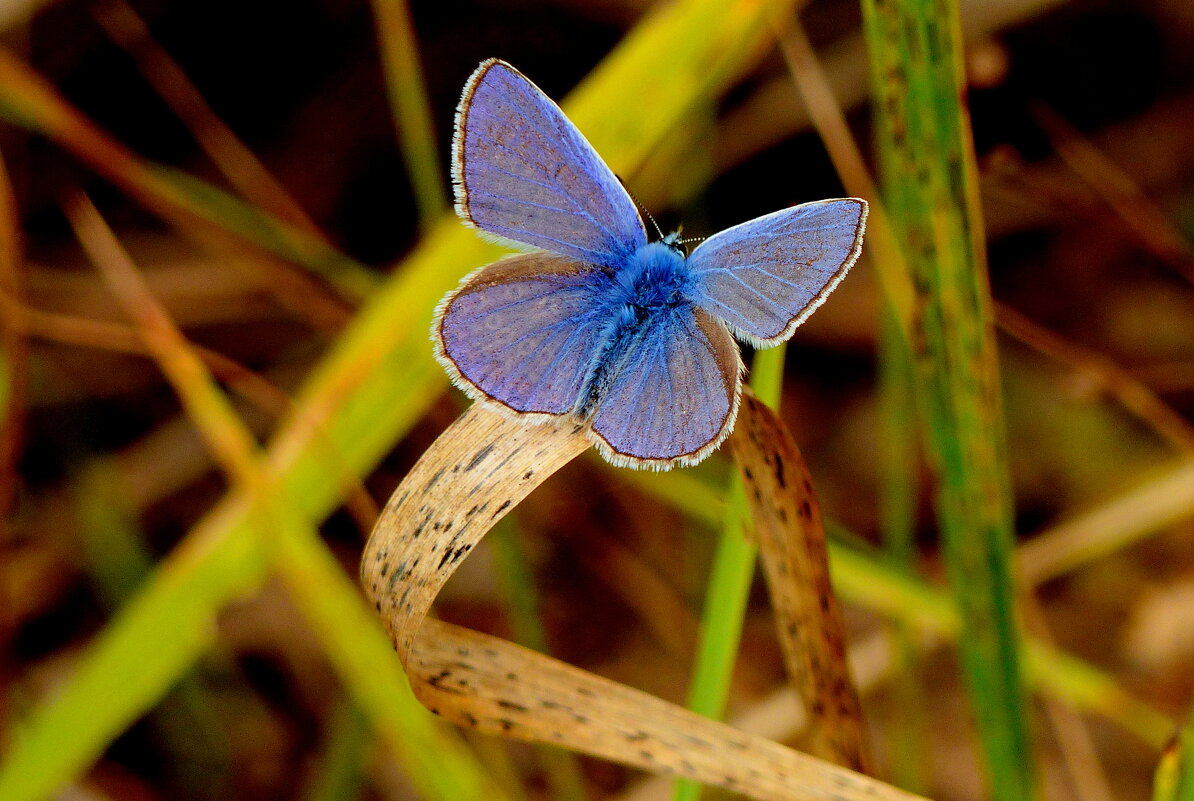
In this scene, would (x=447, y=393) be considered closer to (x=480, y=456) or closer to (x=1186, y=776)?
(x=480, y=456)

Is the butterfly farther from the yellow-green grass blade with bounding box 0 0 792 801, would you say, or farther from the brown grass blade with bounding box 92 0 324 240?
the brown grass blade with bounding box 92 0 324 240

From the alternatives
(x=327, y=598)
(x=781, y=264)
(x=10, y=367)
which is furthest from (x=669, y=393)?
(x=10, y=367)

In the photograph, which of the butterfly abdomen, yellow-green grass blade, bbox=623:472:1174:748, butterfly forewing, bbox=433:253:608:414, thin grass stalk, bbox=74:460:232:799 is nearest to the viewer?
butterfly forewing, bbox=433:253:608:414

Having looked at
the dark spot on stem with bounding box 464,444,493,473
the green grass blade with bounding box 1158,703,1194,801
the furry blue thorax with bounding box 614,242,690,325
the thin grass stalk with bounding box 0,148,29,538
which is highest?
the furry blue thorax with bounding box 614,242,690,325

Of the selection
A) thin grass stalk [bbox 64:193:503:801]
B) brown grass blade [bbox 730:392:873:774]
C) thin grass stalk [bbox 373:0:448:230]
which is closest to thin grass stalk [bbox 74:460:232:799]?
thin grass stalk [bbox 64:193:503:801]

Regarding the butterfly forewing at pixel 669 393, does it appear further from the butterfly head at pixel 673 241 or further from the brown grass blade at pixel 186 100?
the brown grass blade at pixel 186 100

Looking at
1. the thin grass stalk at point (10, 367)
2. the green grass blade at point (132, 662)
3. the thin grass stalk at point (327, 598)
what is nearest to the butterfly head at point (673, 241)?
the thin grass stalk at point (327, 598)
